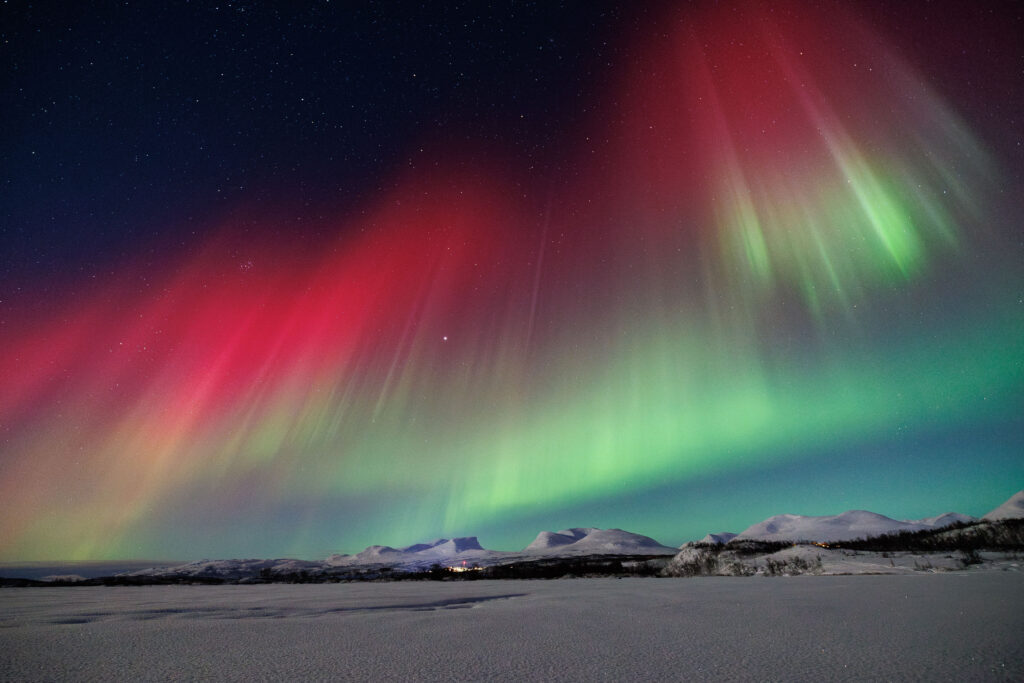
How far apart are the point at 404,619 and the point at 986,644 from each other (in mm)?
6899

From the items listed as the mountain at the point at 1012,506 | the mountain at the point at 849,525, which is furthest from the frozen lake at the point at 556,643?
the mountain at the point at 849,525

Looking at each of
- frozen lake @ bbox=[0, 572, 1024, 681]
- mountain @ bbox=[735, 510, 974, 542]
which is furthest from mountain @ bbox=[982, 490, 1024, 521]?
frozen lake @ bbox=[0, 572, 1024, 681]

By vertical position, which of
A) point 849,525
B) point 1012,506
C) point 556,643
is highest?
point 849,525

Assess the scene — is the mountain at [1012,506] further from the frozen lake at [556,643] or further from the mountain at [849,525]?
the frozen lake at [556,643]

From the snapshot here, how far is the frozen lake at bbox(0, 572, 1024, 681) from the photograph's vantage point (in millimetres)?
3799

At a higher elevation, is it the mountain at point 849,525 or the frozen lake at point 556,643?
the mountain at point 849,525

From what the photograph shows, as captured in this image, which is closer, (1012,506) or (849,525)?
(1012,506)

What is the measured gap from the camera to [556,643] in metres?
5.10

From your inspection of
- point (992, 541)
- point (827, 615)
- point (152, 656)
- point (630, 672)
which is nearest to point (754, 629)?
point (827, 615)

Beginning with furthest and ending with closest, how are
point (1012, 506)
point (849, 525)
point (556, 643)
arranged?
point (849, 525)
point (1012, 506)
point (556, 643)

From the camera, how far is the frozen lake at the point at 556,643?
380cm

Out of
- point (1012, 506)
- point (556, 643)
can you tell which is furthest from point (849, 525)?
point (556, 643)

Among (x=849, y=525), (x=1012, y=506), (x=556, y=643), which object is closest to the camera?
(x=556, y=643)

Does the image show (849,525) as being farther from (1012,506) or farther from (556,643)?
(556,643)
